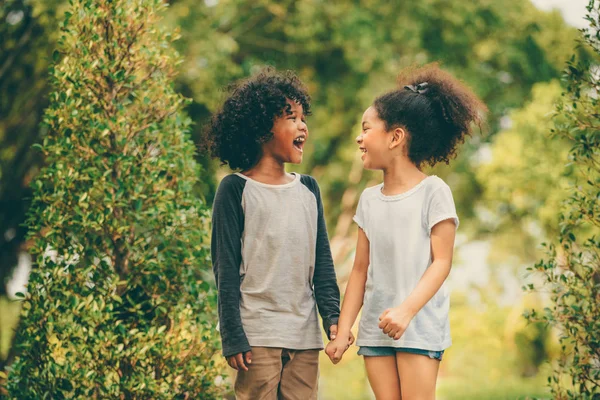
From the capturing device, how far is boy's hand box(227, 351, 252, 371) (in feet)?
11.1

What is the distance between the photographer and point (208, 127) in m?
4.00

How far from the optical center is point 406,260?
11.3ft

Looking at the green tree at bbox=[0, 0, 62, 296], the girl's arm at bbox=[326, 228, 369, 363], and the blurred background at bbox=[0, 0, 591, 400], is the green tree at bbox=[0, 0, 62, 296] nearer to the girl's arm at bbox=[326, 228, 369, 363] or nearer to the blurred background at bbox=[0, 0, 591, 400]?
the blurred background at bbox=[0, 0, 591, 400]

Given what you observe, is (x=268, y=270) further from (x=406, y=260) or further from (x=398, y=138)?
(x=398, y=138)

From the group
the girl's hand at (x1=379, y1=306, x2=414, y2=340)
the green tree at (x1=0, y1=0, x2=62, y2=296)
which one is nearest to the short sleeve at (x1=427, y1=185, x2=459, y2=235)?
the girl's hand at (x1=379, y1=306, x2=414, y2=340)

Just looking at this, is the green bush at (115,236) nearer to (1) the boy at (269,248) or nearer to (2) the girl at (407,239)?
A: (1) the boy at (269,248)

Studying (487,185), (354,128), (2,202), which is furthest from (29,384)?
(487,185)

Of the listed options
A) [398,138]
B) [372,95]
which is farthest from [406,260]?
[372,95]

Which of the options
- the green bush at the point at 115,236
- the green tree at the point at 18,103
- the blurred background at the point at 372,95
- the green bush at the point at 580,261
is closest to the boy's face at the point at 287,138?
the green bush at the point at 115,236

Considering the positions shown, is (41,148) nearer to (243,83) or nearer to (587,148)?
(243,83)

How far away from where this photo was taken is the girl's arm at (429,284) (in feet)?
10.5

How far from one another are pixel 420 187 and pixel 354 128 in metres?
11.4

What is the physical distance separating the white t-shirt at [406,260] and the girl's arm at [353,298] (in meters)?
A: 0.07

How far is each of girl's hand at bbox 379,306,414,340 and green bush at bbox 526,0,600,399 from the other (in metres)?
1.37
